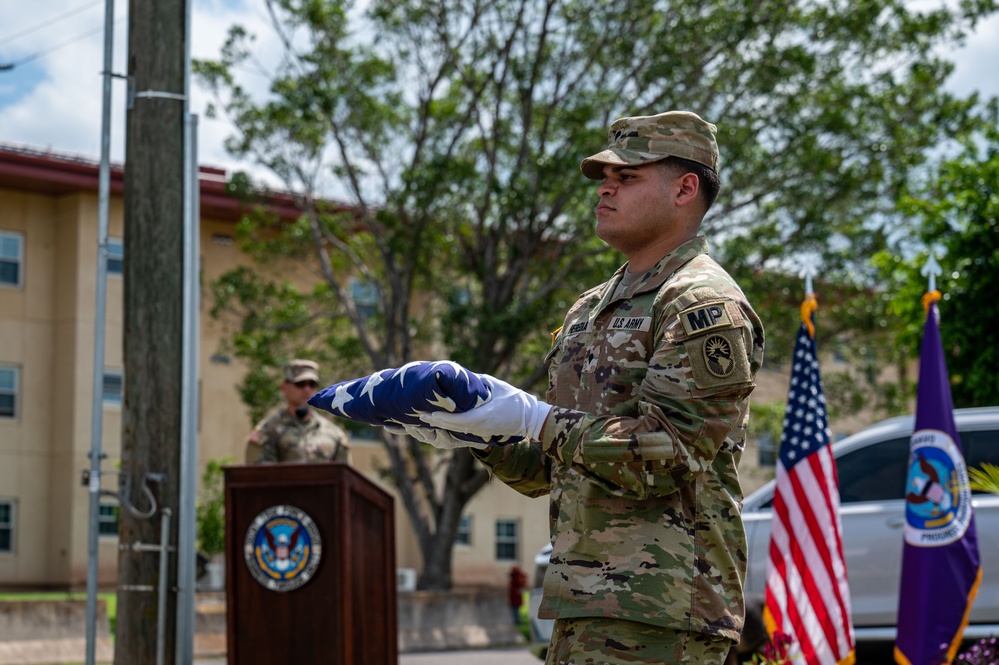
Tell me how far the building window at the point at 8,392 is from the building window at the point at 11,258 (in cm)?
198

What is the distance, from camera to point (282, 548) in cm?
665

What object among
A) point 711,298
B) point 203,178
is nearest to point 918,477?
point 711,298

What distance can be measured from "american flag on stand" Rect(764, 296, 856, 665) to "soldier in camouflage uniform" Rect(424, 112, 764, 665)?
4573 millimetres

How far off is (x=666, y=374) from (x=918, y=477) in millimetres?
5290

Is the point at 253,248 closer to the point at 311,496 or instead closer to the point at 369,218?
the point at 369,218

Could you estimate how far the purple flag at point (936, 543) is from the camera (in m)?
7.42

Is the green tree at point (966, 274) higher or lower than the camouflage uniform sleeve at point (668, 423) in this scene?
higher

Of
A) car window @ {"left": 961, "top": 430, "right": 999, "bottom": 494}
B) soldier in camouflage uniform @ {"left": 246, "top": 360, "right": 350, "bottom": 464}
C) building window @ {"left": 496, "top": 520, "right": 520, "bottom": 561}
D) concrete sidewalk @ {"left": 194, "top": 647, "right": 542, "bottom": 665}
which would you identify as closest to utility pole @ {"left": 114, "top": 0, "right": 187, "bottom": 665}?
soldier in camouflage uniform @ {"left": 246, "top": 360, "right": 350, "bottom": 464}

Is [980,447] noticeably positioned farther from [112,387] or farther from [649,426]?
[112,387]

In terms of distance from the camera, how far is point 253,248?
934 inches

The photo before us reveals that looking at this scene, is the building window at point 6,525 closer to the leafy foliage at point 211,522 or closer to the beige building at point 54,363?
the beige building at point 54,363

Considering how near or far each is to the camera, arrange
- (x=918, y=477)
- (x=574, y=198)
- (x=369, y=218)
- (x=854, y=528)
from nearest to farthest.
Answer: (x=918, y=477) → (x=854, y=528) → (x=574, y=198) → (x=369, y=218)

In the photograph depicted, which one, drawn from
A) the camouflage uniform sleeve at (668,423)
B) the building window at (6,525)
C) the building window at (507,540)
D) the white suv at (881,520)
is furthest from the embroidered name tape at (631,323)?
the building window at (507,540)

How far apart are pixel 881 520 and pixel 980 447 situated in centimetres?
83
